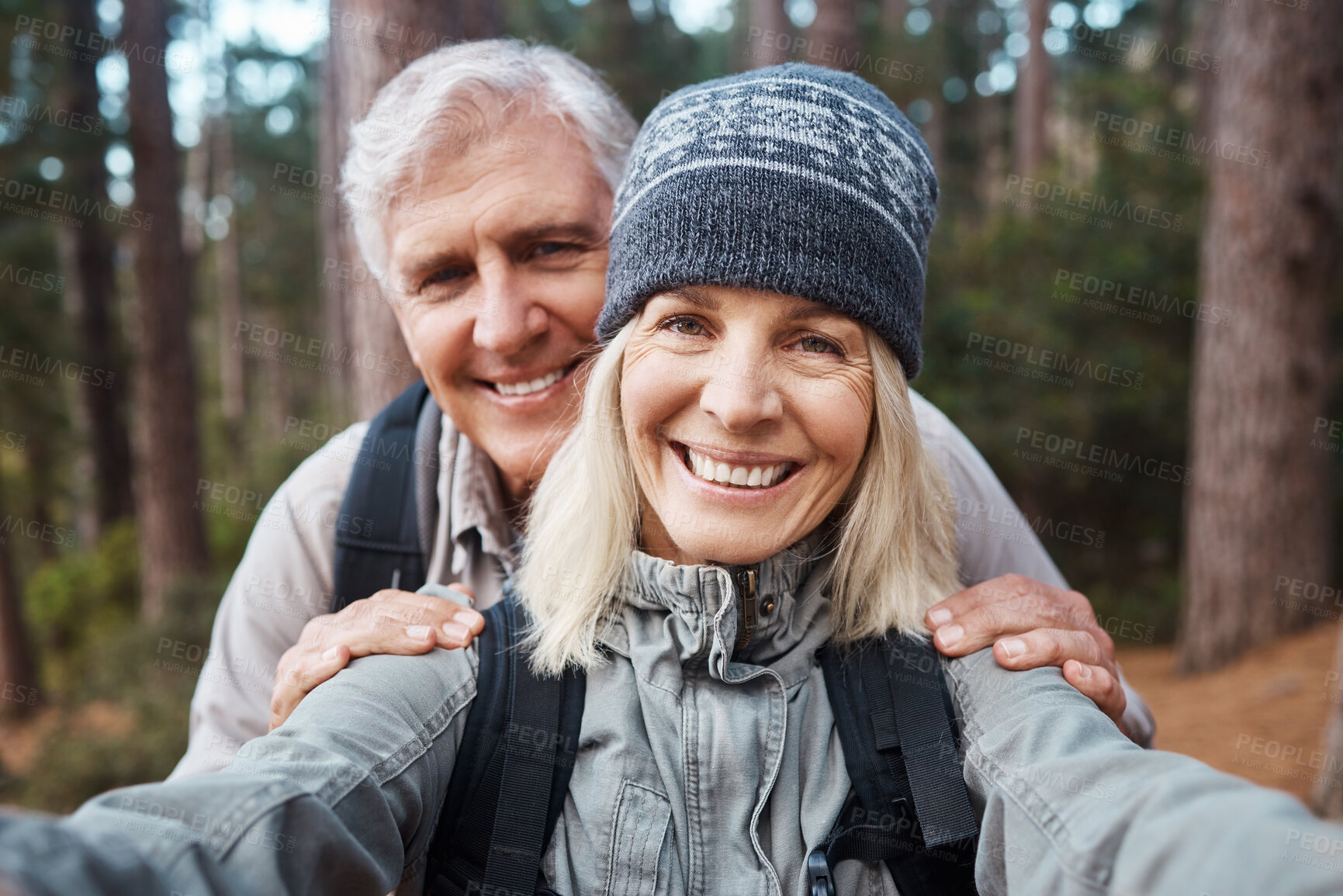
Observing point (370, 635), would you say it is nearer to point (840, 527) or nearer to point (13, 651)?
point (840, 527)

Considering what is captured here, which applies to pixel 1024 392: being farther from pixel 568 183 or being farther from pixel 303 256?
pixel 303 256

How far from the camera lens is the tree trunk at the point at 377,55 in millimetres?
3680

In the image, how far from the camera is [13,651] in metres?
10.7

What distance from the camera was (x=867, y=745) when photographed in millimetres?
1718

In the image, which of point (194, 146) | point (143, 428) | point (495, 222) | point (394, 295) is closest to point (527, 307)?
point (495, 222)

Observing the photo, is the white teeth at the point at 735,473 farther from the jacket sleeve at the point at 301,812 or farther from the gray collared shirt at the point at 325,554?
the gray collared shirt at the point at 325,554

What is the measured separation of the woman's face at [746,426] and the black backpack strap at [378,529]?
87 centimetres

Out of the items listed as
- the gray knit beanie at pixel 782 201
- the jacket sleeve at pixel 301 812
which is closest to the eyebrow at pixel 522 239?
the gray knit beanie at pixel 782 201

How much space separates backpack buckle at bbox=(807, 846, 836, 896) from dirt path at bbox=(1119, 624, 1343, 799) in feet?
13.1

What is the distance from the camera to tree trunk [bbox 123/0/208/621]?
1002 cm

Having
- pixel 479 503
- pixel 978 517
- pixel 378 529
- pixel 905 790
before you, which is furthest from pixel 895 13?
pixel 905 790

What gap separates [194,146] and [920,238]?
2384cm

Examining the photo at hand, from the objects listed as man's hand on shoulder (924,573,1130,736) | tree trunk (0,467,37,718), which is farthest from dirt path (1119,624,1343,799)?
tree trunk (0,467,37,718)

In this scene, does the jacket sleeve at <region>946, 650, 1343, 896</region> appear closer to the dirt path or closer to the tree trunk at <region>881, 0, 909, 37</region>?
the dirt path
